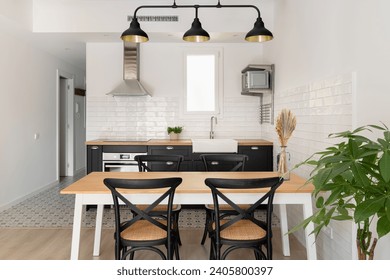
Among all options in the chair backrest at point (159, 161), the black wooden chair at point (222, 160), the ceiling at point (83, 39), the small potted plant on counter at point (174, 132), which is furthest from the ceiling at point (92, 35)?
the black wooden chair at point (222, 160)

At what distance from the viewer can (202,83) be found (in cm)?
601

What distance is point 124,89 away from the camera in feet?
18.2

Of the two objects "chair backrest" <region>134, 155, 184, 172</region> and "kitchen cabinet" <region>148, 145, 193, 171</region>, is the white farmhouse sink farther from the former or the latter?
"chair backrest" <region>134, 155, 184, 172</region>

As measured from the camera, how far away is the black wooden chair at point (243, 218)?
234cm

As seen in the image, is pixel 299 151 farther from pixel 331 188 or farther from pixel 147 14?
pixel 147 14

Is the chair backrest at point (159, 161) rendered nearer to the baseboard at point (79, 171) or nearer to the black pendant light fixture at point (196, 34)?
the black pendant light fixture at point (196, 34)

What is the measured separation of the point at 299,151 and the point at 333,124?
946mm

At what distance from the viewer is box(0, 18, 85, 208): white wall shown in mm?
5168

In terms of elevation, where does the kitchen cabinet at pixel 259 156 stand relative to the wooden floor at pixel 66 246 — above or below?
above

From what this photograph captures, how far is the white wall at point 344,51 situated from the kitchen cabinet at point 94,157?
2.73 metres

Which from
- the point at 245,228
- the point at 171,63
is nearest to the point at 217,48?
the point at 171,63

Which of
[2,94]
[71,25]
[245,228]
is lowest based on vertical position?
[245,228]

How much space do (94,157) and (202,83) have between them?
214 cm

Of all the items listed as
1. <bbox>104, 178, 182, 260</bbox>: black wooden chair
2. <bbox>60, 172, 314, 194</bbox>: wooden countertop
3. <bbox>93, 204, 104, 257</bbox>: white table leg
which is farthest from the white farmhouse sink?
<bbox>104, 178, 182, 260</bbox>: black wooden chair
